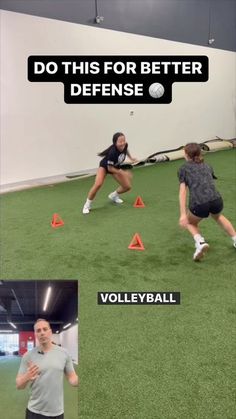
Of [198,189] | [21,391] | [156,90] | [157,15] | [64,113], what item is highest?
[157,15]

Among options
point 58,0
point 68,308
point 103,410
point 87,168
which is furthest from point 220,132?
point 68,308

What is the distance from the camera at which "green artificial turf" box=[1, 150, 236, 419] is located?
2.18 metres

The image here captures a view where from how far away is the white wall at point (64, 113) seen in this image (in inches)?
293

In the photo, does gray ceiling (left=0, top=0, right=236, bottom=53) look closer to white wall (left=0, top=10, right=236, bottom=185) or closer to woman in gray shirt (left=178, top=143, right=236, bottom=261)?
white wall (left=0, top=10, right=236, bottom=185)

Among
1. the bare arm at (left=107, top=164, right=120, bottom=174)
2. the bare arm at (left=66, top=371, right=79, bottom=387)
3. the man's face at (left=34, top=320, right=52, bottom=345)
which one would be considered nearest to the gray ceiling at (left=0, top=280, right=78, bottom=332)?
the man's face at (left=34, top=320, right=52, bottom=345)

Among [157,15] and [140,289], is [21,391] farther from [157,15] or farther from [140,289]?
[157,15]

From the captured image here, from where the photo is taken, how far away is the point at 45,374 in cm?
99

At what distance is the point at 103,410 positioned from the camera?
2066 mm

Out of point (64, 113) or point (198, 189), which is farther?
point (64, 113)

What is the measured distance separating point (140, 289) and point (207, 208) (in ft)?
3.36

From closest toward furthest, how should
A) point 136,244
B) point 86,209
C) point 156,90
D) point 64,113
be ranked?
point 136,244 < point 86,209 < point 64,113 < point 156,90

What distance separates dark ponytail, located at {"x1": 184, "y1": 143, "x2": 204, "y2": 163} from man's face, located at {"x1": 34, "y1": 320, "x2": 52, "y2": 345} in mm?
3103

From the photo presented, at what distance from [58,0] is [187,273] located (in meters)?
6.45

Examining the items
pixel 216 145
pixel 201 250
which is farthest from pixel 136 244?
pixel 216 145
